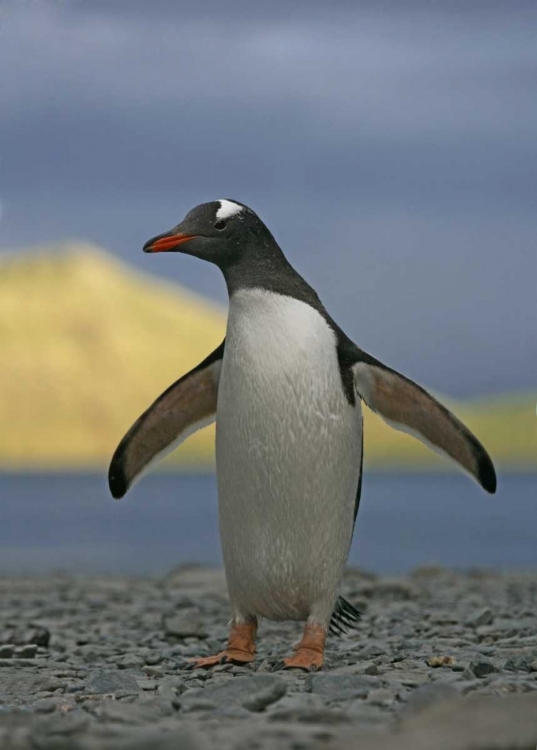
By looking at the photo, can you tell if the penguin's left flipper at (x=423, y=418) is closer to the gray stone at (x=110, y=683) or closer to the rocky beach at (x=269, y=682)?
the rocky beach at (x=269, y=682)

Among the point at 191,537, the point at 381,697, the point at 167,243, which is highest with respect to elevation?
the point at 191,537

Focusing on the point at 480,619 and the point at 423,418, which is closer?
the point at 423,418

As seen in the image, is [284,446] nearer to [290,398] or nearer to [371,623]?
[290,398]

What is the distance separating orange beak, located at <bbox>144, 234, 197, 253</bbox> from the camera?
17.6ft

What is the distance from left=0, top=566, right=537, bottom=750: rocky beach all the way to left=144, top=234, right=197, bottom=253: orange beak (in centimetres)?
188

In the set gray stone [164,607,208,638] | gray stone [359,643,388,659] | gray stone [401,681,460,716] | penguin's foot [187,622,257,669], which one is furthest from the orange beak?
gray stone [164,607,208,638]

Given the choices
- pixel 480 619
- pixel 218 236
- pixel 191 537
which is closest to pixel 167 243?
pixel 218 236

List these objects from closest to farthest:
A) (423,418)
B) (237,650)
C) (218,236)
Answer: (218,236), (237,650), (423,418)

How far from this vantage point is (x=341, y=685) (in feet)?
14.1

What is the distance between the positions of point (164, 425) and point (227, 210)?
1.21 meters

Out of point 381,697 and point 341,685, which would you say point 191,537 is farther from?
point 381,697

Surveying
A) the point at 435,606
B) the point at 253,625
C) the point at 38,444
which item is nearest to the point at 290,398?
the point at 253,625

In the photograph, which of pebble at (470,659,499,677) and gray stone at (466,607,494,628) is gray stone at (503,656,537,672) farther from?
gray stone at (466,607,494,628)

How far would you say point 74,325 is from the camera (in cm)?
12225
